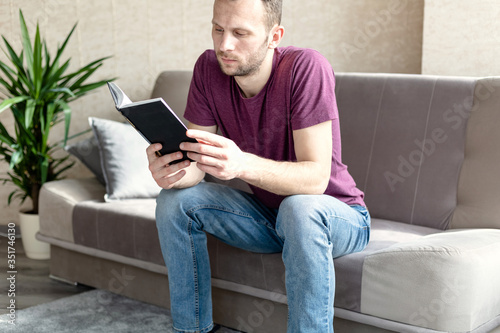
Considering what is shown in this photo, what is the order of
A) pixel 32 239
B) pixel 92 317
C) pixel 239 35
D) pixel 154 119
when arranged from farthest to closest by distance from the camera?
pixel 32 239, pixel 92 317, pixel 239 35, pixel 154 119

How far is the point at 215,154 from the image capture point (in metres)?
1.65

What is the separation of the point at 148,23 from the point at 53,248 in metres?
1.42

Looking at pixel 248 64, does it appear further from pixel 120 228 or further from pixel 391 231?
pixel 120 228

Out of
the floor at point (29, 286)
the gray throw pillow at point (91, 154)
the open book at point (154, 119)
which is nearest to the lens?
the open book at point (154, 119)

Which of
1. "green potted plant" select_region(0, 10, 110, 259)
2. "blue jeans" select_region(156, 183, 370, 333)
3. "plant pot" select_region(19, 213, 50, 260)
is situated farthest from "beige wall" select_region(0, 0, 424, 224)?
"blue jeans" select_region(156, 183, 370, 333)

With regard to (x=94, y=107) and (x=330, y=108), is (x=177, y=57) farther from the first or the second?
(x=330, y=108)

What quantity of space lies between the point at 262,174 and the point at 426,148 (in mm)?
808

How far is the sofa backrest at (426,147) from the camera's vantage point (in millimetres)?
2197

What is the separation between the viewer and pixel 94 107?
3.75 metres

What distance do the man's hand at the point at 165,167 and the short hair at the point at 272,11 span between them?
1.56ft

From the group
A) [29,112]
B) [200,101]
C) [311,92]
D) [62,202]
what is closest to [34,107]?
[29,112]

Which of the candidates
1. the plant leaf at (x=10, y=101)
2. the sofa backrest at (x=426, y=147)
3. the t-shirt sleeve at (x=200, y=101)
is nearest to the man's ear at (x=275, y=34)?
the t-shirt sleeve at (x=200, y=101)

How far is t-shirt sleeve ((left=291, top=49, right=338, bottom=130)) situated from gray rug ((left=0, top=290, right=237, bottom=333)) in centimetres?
88

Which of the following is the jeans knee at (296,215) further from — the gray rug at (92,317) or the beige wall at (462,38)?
the beige wall at (462,38)
